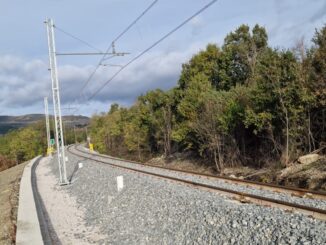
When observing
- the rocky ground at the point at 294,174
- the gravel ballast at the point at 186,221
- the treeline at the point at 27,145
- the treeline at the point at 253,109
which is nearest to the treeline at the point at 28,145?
the treeline at the point at 27,145

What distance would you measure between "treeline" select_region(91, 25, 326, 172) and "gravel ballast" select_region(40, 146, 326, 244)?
28.7ft

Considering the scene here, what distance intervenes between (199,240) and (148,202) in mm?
4894

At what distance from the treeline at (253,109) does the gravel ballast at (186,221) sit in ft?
28.7

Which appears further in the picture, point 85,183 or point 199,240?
point 85,183

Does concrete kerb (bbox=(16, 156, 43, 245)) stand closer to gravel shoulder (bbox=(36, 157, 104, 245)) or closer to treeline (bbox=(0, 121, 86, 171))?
gravel shoulder (bbox=(36, 157, 104, 245))

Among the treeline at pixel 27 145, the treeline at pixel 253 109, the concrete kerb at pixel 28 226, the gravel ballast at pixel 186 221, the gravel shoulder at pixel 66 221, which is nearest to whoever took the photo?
the gravel ballast at pixel 186 221

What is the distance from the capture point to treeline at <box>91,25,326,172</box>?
869 inches

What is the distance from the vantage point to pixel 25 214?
17.0 m

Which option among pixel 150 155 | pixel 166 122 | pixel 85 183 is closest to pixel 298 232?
pixel 85 183

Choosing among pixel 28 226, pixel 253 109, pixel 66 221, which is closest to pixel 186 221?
pixel 28 226

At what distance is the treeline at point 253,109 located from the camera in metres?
22.1

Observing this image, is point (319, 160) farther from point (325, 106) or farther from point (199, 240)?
point (199, 240)

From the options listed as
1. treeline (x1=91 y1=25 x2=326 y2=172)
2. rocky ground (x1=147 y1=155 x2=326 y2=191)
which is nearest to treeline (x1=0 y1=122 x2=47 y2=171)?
treeline (x1=91 y1=25 x2=326 y2=172)

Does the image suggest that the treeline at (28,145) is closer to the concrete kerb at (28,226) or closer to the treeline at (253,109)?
the treeline at (253,109)
